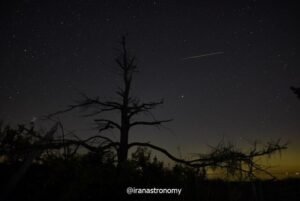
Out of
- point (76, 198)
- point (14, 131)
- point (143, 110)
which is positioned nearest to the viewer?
point (76, 198)

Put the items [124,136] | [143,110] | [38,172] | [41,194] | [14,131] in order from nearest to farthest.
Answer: [41,194], [38,172], [14,131], [124,136], [143,110]

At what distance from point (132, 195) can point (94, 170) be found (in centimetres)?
138

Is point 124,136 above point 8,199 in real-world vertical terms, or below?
above

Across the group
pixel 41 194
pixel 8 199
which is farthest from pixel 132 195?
pixel 8 199

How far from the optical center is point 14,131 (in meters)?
9.28

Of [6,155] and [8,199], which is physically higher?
[6,155]

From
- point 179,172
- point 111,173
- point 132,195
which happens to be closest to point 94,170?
point 111,173

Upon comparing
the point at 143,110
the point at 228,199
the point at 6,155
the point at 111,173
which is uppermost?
the point at 143,110

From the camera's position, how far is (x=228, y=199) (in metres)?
8.48

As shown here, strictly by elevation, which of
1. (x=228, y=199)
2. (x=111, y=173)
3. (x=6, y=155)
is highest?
(x=6, y=155)

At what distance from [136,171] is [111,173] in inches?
39.8

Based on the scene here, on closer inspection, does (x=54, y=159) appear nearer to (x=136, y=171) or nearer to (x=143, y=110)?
(x=136, y=171)

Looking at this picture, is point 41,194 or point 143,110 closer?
point 41,194

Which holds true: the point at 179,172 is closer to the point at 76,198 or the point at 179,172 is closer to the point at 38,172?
the point at 76,198
